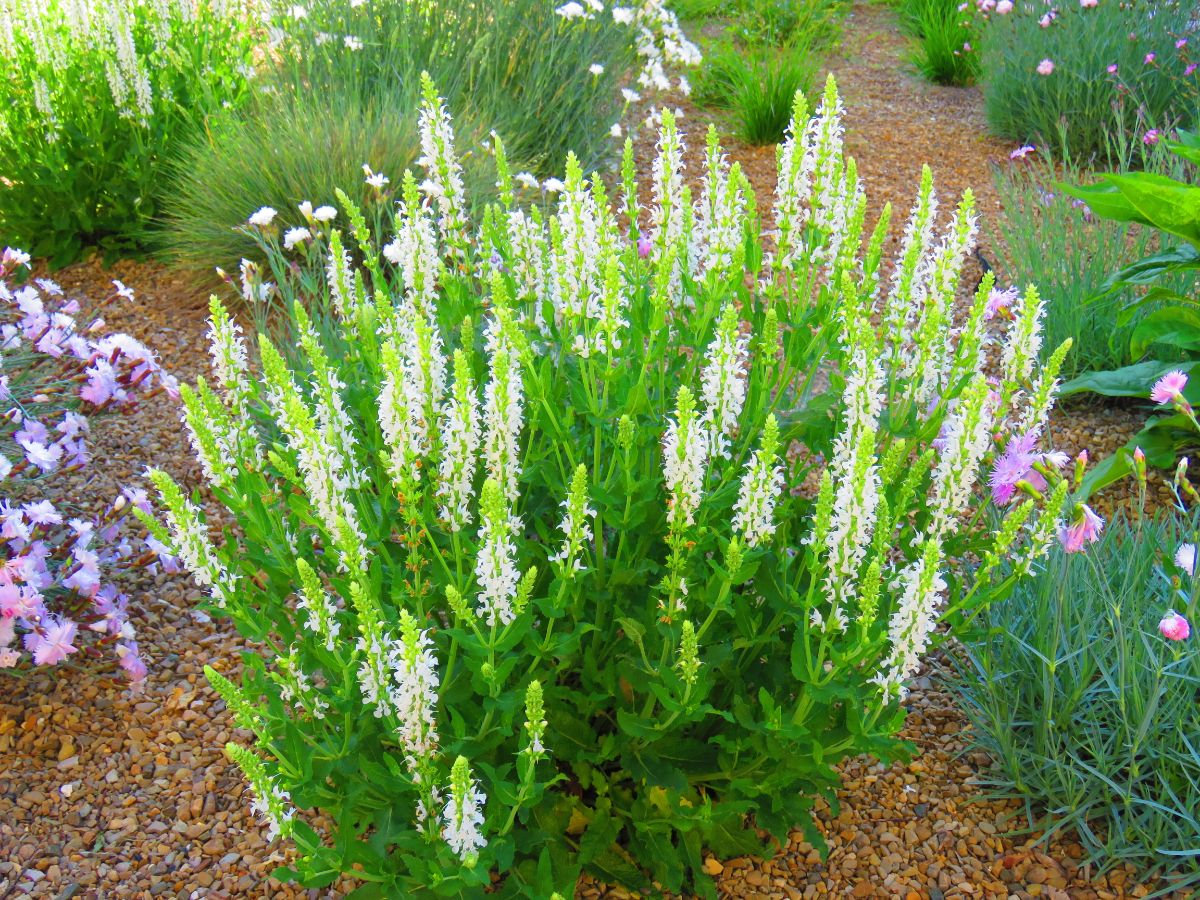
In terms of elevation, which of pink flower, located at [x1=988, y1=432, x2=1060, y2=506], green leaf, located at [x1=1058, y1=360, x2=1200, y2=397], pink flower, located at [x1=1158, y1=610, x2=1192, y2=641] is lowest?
green leaf, located at [x1=1058, y1=360, x2=1200, y2=397]

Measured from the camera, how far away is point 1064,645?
8.66 ft

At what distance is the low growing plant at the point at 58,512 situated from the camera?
2.93m

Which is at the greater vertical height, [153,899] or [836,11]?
[836,11]

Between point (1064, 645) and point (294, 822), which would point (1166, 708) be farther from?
point (294, 822)

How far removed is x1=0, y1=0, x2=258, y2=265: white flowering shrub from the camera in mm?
5285

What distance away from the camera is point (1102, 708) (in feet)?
8.62

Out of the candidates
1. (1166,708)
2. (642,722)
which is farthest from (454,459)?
(1166,708)

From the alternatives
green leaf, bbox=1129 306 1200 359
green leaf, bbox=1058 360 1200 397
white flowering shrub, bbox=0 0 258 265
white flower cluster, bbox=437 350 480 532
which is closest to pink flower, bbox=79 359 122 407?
white flower cluster, bbox=437 350 480 532

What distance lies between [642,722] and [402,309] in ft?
3.61

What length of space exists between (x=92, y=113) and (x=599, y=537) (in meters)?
4.31

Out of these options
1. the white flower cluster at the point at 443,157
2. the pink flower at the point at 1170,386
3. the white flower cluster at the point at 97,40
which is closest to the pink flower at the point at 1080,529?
the pink flower at the point at 1170,386

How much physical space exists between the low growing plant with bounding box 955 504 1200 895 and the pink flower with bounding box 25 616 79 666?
7.42 ft

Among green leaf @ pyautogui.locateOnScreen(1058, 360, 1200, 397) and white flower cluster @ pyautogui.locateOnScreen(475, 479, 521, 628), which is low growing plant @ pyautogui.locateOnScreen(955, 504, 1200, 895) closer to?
white flower cluster @ pyautogui.locateOnScreen(475, 479, 521, 628)

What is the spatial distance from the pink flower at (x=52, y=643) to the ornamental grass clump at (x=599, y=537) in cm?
65
